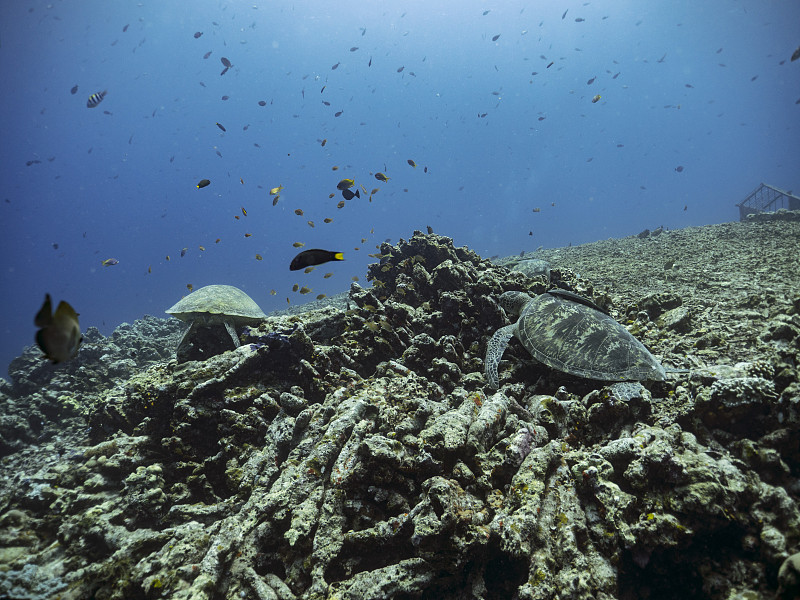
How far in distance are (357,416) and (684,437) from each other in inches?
152

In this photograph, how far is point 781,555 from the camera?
2230mm

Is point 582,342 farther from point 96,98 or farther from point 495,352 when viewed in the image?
point 96,98

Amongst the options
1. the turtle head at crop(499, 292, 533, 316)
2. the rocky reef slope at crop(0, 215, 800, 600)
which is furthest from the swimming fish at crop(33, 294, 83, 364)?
the turtle head at crop(499, 292, 533, 316)

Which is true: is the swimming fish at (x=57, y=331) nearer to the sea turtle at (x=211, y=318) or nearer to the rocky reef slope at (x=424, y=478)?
the rocky reef slope at (x=424, y=478)

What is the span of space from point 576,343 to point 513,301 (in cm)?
189

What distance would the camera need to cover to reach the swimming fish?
7.16 feet

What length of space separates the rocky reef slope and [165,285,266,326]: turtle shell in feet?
5.90

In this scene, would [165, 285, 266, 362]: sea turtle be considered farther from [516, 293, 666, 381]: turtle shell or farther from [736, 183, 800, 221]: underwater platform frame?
[736, 183, 800, 221]: underwater platform frame

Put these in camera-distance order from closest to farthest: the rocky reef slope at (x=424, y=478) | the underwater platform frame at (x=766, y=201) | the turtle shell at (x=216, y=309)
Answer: the rocky reef slope at (x=424, y=478), the turtle shell at (x=216, y=309), the underwater platform frame at (x=766, y=201)

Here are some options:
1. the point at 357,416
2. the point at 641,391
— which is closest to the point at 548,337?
the point at 641,391

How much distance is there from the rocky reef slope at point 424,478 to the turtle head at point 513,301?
1.01 metres

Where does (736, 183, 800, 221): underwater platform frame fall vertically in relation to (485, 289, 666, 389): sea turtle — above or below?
above

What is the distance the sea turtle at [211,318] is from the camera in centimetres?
710

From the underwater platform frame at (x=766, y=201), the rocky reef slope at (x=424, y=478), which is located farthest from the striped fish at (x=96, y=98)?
the underwater platform frame at (x=766, y=201)
